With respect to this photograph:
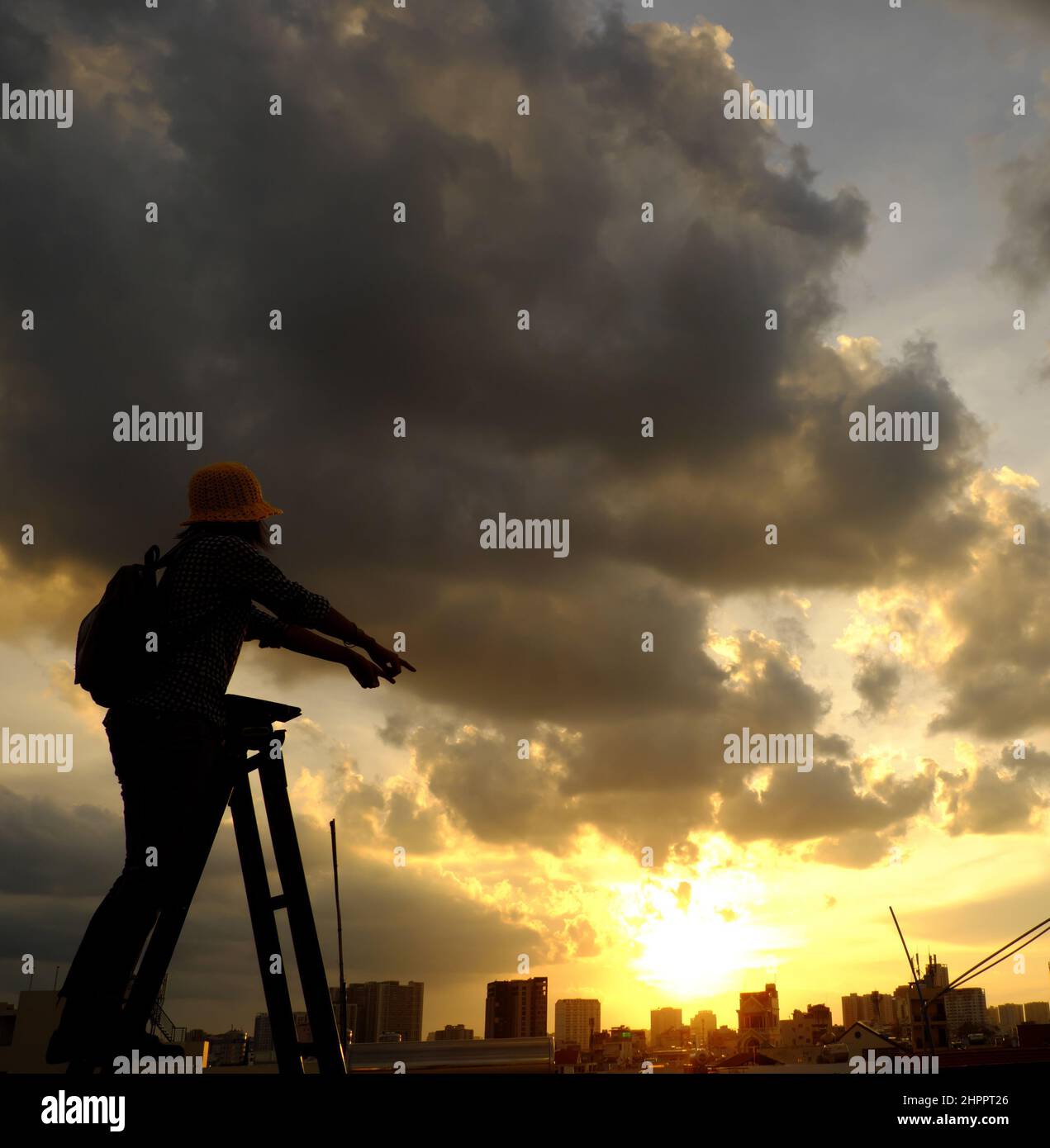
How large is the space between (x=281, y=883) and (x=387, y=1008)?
153757mm

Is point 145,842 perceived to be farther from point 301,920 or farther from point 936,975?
point 936,975

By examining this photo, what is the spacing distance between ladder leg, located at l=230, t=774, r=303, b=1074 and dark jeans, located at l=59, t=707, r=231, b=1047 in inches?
7.7

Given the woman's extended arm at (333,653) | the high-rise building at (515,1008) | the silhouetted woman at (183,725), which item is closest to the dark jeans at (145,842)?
the silhouetted woman at (183,725)

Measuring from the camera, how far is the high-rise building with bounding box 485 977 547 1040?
135625 millimetres

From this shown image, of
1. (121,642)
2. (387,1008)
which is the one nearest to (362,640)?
(121,642)

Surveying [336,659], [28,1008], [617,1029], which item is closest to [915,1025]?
[617,1029]

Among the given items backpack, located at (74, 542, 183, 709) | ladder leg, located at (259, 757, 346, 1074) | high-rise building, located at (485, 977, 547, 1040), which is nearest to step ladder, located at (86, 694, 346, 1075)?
ladder leg, located at (259, 757, 346, 1074)

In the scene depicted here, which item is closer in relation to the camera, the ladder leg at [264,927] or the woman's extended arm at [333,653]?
the ladder leg at [264,927]

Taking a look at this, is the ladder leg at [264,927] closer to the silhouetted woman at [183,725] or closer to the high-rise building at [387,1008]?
the silhouetted woman at [183,725]

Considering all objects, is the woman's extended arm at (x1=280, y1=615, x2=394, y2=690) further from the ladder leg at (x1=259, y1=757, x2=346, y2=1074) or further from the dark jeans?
the dark jeans

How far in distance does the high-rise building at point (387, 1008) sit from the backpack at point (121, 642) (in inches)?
5639

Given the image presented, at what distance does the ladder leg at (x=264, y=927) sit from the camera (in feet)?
14.2
